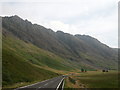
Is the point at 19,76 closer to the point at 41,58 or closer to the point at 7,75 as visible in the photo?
the point at 7,75

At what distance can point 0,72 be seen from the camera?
5412 centimetres

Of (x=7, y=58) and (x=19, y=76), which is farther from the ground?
(x=7, y=58)

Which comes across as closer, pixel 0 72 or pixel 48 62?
pixel 0 72

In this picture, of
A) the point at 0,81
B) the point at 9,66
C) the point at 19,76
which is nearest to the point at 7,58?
the point at 9,66

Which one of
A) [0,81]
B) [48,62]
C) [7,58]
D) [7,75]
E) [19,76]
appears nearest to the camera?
→ [0,81]

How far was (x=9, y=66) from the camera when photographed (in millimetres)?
61656

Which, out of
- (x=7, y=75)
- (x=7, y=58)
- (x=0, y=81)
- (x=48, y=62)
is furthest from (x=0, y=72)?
(x=48, y=62)

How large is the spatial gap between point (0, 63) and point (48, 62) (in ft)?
447

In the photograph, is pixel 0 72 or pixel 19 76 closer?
pixel 0 72

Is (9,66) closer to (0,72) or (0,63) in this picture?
(0,63)

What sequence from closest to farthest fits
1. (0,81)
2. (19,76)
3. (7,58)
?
(0,81) < (19,76) < (7,58)

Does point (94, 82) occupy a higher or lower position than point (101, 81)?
higher

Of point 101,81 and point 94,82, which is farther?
point 101,81

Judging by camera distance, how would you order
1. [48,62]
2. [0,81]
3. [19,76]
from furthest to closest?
[48,62]
[19,76]
[0,81]
